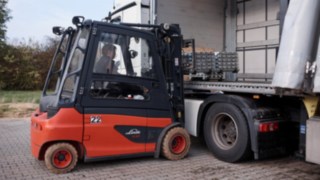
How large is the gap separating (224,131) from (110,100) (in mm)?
1946

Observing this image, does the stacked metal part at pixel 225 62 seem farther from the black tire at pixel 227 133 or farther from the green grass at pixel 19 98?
the green grass at pixel 19 98

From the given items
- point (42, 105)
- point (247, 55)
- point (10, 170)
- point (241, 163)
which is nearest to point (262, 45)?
point (247, 55)

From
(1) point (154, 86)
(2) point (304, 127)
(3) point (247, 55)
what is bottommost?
(2) point (304, 127)

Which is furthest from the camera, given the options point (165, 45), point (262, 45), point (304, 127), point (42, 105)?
point (262, 45)

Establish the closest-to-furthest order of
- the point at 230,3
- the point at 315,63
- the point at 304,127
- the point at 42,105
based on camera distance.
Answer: the point at 315,63 < the point at 304,127 < the point at 42,105 < the point at 230,3

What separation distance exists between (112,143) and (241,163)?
2027mm

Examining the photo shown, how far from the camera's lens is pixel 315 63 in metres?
4.18

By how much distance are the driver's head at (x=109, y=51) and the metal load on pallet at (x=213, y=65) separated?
175 cm

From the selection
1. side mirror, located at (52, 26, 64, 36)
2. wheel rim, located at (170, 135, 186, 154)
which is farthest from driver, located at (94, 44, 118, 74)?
wheel rim, located at (170, 135, 186, 154)

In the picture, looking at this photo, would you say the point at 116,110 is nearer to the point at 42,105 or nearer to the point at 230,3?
the point at 42,105

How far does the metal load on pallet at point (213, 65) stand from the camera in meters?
6.95

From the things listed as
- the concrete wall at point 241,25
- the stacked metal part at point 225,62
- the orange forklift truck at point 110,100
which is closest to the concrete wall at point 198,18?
the concrete wall at point 241,25

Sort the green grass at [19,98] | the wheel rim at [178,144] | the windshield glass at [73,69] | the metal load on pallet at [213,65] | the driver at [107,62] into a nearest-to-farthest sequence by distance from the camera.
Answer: the windshield glass at [73,69] → the driver at [107,62] → the wheel rim at [178,144] → the metal load on pallet at [213,65] → the green grass at [19,98]

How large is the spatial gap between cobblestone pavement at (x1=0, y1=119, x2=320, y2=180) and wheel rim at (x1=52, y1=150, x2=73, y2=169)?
147 millimetres
